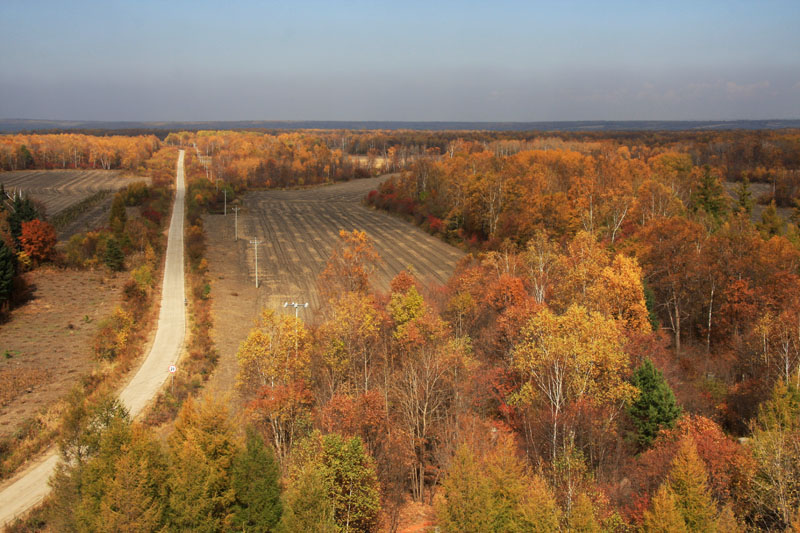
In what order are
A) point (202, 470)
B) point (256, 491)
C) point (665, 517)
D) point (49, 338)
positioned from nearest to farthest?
point (665, 517) < point (202, 470) < point (256, 491) < point (49, 338)

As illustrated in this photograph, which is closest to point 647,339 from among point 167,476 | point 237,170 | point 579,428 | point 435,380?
point 579,428

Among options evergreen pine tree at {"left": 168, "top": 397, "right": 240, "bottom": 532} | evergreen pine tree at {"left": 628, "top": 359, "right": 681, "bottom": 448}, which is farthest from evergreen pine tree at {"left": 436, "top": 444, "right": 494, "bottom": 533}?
evergreen pine tree at {"left": 628, "top": 359, "right": 681, "bottom": 448}

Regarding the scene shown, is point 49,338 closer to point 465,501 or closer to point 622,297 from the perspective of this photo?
point 465,501

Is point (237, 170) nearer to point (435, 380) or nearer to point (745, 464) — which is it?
point (435, 380)

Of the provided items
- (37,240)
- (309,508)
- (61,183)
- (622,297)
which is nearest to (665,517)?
(309,508)

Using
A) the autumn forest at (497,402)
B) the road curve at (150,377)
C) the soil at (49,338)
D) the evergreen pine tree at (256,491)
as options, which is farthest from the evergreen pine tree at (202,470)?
the soil at (49,338)

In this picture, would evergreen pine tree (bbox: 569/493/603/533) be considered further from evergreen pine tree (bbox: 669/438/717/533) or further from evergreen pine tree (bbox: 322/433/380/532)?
evergreen pine tree (bbox: 322/433/380/532)
